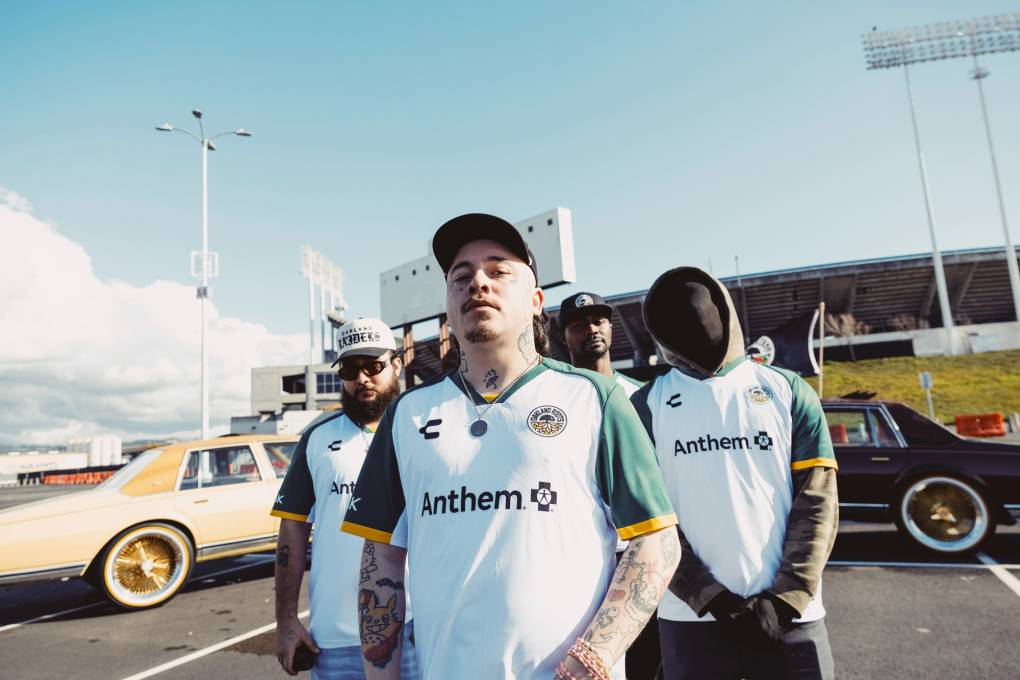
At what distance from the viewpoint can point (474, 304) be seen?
1.51 metres

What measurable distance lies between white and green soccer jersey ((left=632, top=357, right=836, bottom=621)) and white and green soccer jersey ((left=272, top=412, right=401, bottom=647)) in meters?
1.19

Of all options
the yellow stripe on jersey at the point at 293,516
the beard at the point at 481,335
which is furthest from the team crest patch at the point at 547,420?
the yellow stripe on jersey at the point at 293,516

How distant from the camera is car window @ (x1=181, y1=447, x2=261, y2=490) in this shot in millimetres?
6535

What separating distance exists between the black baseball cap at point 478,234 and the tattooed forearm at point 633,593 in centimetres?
75

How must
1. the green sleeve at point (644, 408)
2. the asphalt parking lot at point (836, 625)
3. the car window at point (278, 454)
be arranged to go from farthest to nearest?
1. the car window at point (278, 454)
2. the asphalt parking lot at point (836, 625)
3. the green sleeve at point (644, 408)

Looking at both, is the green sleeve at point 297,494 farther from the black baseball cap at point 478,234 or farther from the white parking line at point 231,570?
the white parking line at point 231,570

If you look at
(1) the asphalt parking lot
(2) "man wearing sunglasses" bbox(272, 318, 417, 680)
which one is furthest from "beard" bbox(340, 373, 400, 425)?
(1) the asphalt parking lot

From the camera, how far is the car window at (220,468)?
6.54 meters

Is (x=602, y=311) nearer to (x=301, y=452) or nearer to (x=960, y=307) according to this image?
(x=301, y=452)

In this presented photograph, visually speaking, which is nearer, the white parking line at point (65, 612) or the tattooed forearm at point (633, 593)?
the tattooed forearm at point (633, 593)

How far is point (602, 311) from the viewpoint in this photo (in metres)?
3.46

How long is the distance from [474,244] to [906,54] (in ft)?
193

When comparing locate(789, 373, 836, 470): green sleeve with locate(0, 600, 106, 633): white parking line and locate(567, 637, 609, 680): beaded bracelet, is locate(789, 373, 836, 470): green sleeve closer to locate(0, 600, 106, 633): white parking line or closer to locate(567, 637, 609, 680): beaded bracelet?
locate(567, 637, 609, 680): beaded bracelet

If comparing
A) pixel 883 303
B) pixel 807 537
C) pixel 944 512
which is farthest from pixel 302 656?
pixel 883 303
